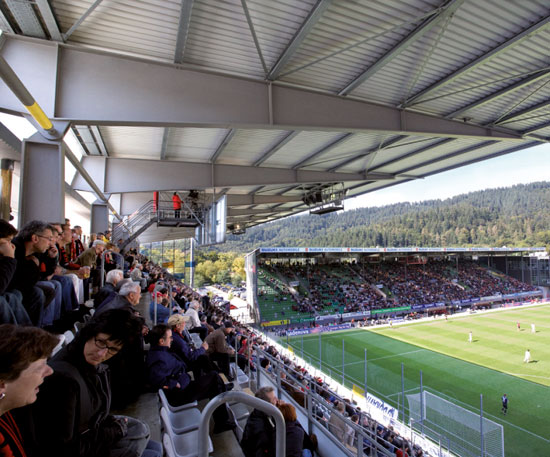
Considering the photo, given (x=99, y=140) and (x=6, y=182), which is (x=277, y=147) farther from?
(x=6, y=182)

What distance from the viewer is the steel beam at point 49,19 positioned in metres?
4.44

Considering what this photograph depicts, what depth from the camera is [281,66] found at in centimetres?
618

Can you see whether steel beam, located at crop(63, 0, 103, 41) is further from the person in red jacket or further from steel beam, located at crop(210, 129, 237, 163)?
the person in red jacket

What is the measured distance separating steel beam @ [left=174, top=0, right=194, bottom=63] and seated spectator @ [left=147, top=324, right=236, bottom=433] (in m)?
4.14

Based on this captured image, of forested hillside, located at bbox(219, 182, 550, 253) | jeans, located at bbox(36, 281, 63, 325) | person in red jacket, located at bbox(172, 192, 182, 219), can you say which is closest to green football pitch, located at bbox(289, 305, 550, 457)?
person in red jacket, located at bbox(172, 192, 182, 219)

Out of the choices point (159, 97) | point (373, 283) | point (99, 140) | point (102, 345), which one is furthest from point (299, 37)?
point (373, 283)

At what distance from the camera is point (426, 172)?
14.9 meters

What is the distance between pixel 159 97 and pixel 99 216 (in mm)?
8595

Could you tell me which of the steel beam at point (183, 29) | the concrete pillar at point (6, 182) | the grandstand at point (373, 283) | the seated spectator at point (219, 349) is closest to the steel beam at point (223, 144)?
the steel beam at point (183, 29)

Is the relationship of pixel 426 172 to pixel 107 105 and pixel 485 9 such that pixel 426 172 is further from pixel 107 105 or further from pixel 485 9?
pixel 107 105

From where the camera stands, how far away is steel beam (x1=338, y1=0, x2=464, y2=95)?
4.93 metres

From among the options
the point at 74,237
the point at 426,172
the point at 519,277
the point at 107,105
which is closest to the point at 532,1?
the point at 107,105

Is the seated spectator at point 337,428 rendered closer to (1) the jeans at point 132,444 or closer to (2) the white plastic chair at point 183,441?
(2) the white plastic chair at point 183,441

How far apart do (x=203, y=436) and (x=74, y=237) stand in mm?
5732
